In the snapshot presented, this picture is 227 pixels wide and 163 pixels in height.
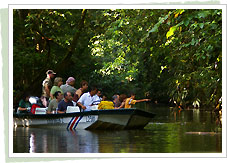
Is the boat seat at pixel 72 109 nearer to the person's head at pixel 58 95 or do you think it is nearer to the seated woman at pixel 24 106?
the person's head at pixel 58 95

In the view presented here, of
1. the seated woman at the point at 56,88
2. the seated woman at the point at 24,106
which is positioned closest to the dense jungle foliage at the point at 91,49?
the seated woman at the point at 56,88

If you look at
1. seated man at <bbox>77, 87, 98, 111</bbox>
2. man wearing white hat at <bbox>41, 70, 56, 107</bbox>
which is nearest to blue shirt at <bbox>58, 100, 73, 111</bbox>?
seated man at <bbox>77, 87, 98, 111</bbox>

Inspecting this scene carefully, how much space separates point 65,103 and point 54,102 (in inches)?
24.2

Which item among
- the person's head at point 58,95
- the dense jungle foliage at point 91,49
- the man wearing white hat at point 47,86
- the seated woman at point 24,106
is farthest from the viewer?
the dense jungle foliage at point 91,49

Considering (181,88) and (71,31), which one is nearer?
(181,88)

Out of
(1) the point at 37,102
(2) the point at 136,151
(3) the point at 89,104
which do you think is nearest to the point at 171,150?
(2) the point at 136,151

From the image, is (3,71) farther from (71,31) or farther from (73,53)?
(73,53)

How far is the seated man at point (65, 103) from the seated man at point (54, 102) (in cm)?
18

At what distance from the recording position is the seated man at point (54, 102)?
22286mm

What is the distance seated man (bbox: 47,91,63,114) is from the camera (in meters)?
22.3

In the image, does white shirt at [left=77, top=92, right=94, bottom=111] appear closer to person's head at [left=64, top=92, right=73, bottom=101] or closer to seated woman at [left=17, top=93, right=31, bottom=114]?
person's head at [left=64, top=92, right=73, bottom=101]

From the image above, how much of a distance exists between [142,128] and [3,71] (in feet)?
30.1

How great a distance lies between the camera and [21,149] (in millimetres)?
15500

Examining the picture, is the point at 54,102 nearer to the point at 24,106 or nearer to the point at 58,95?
the point at 58,95
